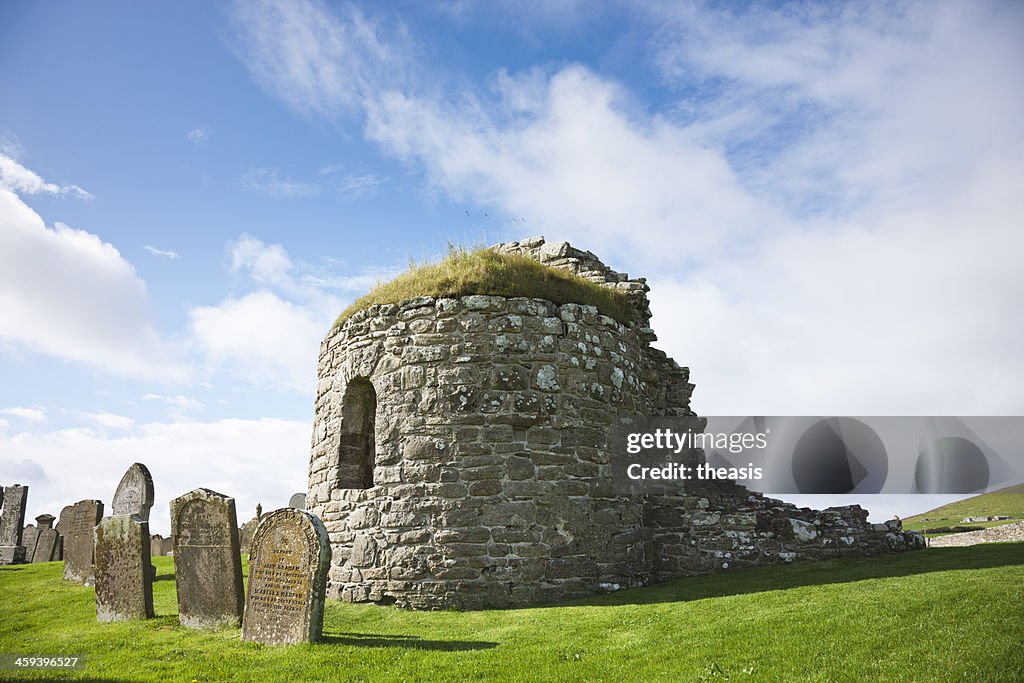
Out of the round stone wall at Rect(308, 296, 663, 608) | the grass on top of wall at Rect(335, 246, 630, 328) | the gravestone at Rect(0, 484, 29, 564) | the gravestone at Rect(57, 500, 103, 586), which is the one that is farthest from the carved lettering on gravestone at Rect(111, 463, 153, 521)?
the gravestone at Rect(0, 484, 29, 564)

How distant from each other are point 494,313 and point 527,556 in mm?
3625

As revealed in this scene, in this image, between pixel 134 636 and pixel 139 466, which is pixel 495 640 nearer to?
pixel 134 636

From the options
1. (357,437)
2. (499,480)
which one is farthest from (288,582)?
(357,437)

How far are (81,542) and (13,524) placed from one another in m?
8.33

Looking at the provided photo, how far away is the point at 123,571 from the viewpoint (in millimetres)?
8773

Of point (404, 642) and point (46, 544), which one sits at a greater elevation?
point (404, 642)

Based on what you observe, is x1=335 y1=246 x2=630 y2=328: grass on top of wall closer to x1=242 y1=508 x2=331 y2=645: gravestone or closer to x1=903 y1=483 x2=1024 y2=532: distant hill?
x1=242 y1=508 x2=331 y2=645: gravestone

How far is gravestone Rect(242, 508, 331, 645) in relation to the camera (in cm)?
724

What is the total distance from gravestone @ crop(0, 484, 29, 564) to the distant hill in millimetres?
24676

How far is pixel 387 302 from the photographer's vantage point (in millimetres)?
10633

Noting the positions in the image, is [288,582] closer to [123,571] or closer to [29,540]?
[123,571]

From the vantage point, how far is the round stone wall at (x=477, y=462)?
30.3 feet

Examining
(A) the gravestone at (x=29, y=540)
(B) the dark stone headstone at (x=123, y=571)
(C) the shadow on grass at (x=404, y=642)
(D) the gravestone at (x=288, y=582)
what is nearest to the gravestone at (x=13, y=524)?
(A) the gravestone at (x=29, y=540)

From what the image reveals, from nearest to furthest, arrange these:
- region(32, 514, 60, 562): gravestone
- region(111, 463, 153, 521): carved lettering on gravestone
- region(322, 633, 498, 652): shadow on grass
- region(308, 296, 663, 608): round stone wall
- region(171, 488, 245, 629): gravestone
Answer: region(322, 633, 498, 652): shadow on grass, region(171, 488, 245, 629): gravestone, region(308, 296, 663, 608): round stone wall, region(111, 463, 153, 521): carved lettering on gravestone, region(32, 514, 60, 562): gravestone
